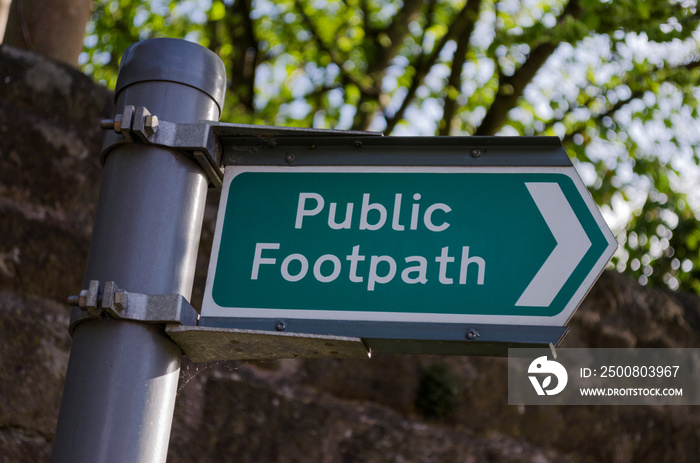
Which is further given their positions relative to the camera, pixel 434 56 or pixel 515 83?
pixel 434 56

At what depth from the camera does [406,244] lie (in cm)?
147

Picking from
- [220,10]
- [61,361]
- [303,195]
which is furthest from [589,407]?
[220,10]

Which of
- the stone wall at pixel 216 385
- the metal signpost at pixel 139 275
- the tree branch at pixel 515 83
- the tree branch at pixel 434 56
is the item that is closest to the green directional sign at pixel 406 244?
the metal signpost at pixel 139 275

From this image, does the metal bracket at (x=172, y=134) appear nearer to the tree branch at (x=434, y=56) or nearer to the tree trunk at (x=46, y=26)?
the tree trunk at (x=46, y=26)

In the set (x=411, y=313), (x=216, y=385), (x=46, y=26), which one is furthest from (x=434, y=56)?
(x=411, y=313)

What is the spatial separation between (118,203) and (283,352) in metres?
0.38

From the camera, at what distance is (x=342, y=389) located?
311cm

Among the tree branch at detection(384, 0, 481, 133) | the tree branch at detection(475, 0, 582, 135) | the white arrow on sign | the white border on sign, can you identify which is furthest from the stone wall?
the tree branch at detection(384, 0, 481, 133)

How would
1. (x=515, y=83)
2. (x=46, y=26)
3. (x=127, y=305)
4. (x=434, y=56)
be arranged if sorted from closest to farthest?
(x=127, y=305)
(x=46, y=26)
(x=515, y=83)
(x=434, y=56)

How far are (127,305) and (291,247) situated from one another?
12.3 inches

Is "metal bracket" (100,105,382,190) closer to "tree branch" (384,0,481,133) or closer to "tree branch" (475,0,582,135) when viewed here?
"tree branch" (475,0,582,135)

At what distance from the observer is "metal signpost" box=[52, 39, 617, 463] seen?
1.32 meters

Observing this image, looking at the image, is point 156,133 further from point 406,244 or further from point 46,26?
point 46,26

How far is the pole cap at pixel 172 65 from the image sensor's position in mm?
1481
